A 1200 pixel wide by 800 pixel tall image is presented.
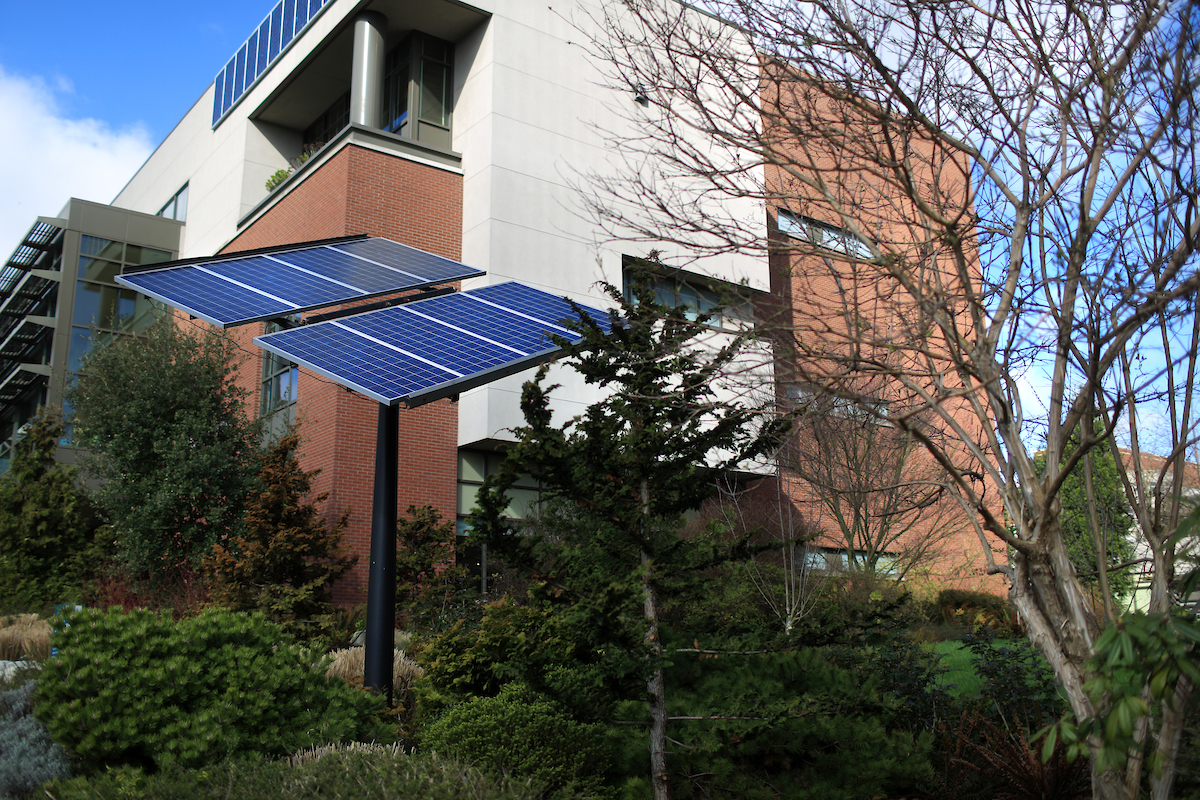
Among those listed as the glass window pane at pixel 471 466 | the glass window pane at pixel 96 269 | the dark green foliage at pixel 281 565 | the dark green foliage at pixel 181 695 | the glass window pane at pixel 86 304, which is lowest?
the dark green foliage at pixel 181 695

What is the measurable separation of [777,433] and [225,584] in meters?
10.1

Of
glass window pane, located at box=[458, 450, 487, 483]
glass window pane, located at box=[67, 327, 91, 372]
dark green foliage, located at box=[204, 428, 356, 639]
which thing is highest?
glass window pane, located at box=[67, 327, 91, 372]

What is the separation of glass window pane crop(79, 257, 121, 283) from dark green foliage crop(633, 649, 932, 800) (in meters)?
28.9

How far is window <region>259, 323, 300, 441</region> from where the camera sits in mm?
22703

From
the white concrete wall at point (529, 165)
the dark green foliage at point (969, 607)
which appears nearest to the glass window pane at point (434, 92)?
the white concrete wall at point (529, 165)

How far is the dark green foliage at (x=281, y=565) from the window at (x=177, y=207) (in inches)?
837

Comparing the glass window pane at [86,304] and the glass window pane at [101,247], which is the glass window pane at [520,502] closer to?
the glass window pane at [86,304]

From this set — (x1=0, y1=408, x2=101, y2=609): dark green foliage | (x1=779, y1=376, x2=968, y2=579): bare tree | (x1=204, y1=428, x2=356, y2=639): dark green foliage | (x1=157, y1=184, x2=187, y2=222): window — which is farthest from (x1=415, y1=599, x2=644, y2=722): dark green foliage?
(x1=157, y1=184, x2=187, y2=222): window

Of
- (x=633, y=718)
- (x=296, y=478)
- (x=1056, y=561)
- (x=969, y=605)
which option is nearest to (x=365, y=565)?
(x=296, y=478)

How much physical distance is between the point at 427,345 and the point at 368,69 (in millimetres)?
17622

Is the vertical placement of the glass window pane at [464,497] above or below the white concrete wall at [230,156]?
below

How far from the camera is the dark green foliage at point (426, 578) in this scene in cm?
1526

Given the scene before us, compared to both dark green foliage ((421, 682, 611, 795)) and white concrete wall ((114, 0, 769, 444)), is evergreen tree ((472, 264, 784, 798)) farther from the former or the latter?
white concrete wall ((114, 0, 769, 444))

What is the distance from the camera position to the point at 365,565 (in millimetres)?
20594
